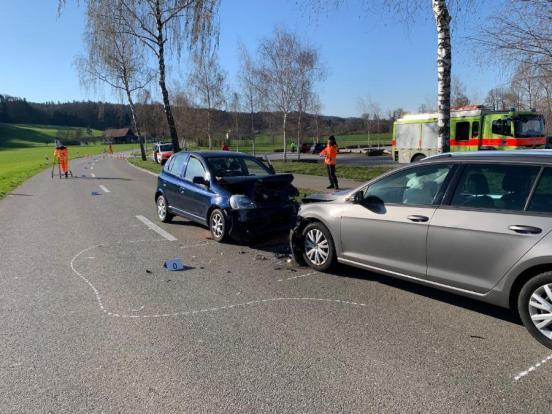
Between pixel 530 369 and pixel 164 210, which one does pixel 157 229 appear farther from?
pixel 530 369

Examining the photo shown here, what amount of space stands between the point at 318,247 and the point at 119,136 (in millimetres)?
146330

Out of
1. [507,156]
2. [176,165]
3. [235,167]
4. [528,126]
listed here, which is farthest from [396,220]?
[528,126]

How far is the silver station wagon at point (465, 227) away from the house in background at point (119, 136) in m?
145

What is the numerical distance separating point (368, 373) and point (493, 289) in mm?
1504

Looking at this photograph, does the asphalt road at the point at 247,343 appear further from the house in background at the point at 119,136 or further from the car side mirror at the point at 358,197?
the house in background at the point at 119,136

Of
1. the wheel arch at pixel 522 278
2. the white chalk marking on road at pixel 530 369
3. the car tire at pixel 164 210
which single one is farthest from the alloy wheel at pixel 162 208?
the white chalk marking on road at pixel 530 369

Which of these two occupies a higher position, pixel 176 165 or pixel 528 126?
pixel 528 126

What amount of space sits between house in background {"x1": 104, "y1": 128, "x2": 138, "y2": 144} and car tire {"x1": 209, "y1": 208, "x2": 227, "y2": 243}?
141m

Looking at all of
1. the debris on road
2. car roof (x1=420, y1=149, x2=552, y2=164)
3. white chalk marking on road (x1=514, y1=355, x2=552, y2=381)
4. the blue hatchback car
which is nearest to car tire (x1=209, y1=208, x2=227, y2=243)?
the blue hatchback car

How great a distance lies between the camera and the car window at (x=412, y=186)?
4.63 metres

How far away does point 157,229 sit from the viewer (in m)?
9.14

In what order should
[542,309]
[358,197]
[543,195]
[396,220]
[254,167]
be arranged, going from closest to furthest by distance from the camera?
[542,309]
[543,195]
[396,220]
[358,197]
[254,167]

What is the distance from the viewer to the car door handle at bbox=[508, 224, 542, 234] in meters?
3.69

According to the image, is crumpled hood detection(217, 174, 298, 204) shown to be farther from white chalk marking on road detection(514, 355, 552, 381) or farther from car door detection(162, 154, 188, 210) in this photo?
white chalk marking on road detection(514, 355, 552, 381)
